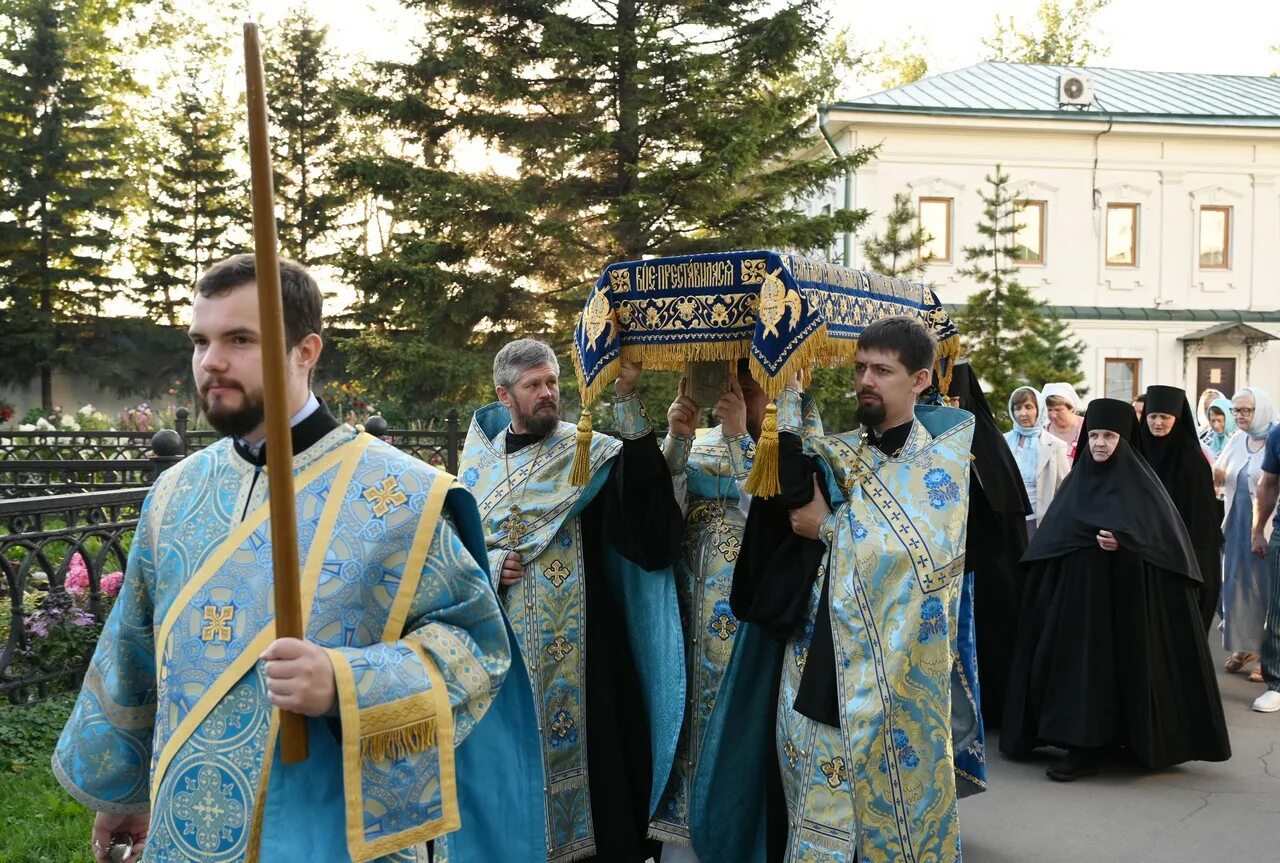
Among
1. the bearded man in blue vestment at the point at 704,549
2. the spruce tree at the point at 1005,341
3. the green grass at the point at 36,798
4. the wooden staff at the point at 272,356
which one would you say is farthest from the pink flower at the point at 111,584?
the spruce tree at the point at 1005,341

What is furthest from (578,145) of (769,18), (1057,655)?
(1057,655)

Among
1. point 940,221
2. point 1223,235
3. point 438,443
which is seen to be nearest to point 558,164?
point 438,443

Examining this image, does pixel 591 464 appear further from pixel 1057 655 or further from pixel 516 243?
pixel 516 243

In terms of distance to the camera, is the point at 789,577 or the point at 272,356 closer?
the point at 272,356

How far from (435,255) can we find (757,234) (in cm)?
407

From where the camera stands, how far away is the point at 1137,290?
30344mm

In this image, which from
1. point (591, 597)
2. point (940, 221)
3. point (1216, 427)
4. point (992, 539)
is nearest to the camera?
point (992, 539)

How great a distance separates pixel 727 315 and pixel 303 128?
105ft

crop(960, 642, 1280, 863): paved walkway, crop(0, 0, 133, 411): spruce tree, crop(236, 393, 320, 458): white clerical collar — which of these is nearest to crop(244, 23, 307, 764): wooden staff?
crop(236, 393, 320, 458): white clerical collar

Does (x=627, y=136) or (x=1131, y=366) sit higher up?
(x=627, y=136)

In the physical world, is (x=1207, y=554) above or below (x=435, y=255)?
below

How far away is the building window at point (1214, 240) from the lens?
3062 cm

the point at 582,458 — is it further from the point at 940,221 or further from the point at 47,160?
the point at 47,160

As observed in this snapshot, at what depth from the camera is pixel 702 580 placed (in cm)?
475
